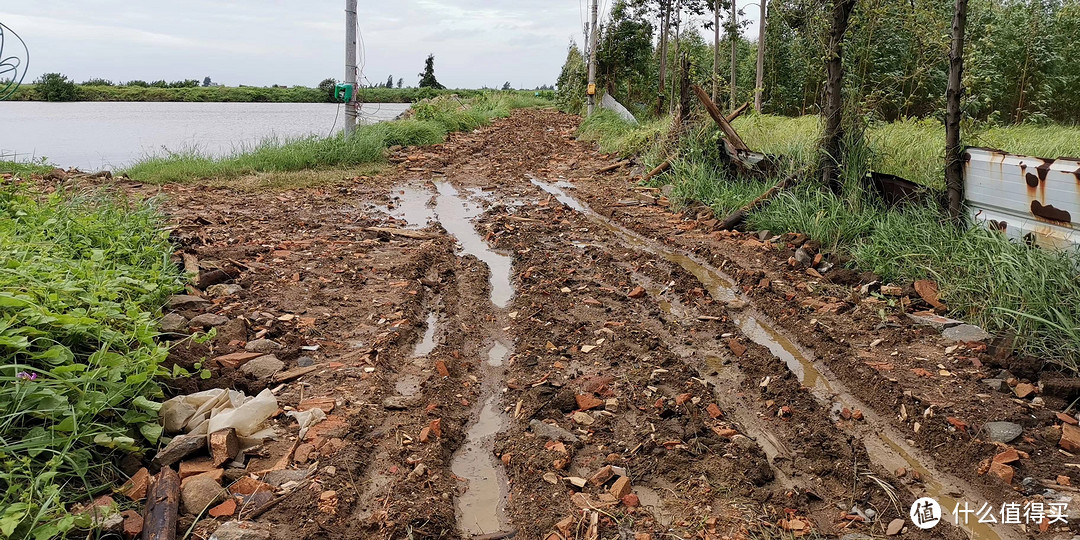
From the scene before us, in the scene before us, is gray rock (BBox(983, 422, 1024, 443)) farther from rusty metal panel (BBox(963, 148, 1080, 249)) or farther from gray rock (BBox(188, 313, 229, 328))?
gray rock (BBox(188, 313, 229, 328))

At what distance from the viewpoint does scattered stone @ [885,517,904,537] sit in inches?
94.4

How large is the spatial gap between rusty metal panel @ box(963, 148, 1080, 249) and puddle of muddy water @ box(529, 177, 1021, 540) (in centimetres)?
188

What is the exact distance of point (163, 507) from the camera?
2342mm

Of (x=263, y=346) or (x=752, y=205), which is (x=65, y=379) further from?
(x=752, y=205)

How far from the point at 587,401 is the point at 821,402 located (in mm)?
1293

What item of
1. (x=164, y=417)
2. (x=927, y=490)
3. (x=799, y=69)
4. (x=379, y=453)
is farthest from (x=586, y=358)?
(x=799, y=69)

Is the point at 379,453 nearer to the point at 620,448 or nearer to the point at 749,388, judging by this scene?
the point at 620,448

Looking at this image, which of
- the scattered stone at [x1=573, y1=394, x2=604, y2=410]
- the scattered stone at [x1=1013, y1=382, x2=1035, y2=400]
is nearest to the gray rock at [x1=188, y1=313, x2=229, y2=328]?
the scattered stone at [x1=573, y1=394, x2=604, y2=410]

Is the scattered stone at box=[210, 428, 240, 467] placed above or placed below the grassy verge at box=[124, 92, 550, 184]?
below

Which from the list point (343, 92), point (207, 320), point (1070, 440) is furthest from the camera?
point (343, 92)

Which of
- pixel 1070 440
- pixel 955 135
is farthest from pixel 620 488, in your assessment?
pixel 955 135

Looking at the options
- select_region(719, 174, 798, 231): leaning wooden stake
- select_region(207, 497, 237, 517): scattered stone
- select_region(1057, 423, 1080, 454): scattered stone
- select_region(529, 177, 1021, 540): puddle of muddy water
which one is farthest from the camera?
select_region(719, 174, 798, 231): leaning wooden stake

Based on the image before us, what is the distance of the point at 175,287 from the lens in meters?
4.16

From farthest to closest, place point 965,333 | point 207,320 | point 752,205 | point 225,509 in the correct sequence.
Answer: point 752,205 → point 965,333 → point 207,320 → point 225,509
